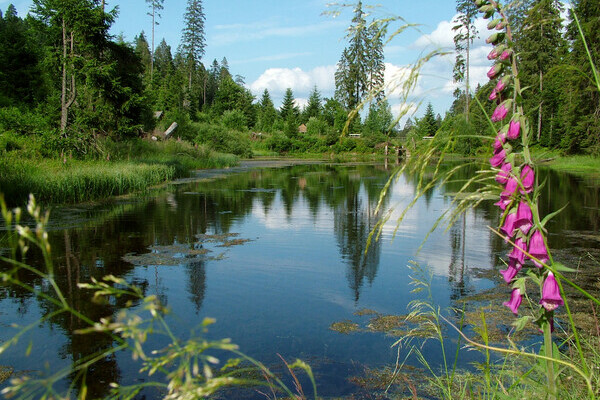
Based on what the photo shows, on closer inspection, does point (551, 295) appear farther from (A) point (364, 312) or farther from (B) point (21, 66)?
(B) point (21, 66)

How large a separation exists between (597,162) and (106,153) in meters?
28.1

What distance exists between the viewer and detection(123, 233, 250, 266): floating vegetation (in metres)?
7.65

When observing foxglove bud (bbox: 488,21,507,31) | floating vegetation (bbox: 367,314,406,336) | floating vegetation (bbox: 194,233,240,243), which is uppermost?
foxglove bud (bbox: 488,21,507,31)

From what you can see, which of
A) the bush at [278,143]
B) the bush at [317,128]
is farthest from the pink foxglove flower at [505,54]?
the bush at [317,128]

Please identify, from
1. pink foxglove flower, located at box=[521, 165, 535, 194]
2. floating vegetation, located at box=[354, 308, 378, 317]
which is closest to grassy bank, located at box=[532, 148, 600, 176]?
floating vegetation, located at box=[354, 308, 378, 317]

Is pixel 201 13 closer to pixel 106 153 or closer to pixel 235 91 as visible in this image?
pixel 235 91

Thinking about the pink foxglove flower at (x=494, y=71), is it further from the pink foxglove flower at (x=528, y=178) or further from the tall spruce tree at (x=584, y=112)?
the tall spruce tree at (x=584, y=112)

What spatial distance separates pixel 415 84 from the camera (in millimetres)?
1726

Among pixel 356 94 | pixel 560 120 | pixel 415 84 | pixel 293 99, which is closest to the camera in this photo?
pixel 415 84

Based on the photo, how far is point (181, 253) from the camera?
8.21 metres

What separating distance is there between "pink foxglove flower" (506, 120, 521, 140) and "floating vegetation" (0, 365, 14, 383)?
13.5ft

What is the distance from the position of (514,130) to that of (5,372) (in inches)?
169

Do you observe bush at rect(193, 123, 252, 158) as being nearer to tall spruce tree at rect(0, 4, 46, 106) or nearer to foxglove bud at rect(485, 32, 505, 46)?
tall spruce tree at rect(0, 4, 46, 106)

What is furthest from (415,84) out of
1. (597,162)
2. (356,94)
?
(356,94)
